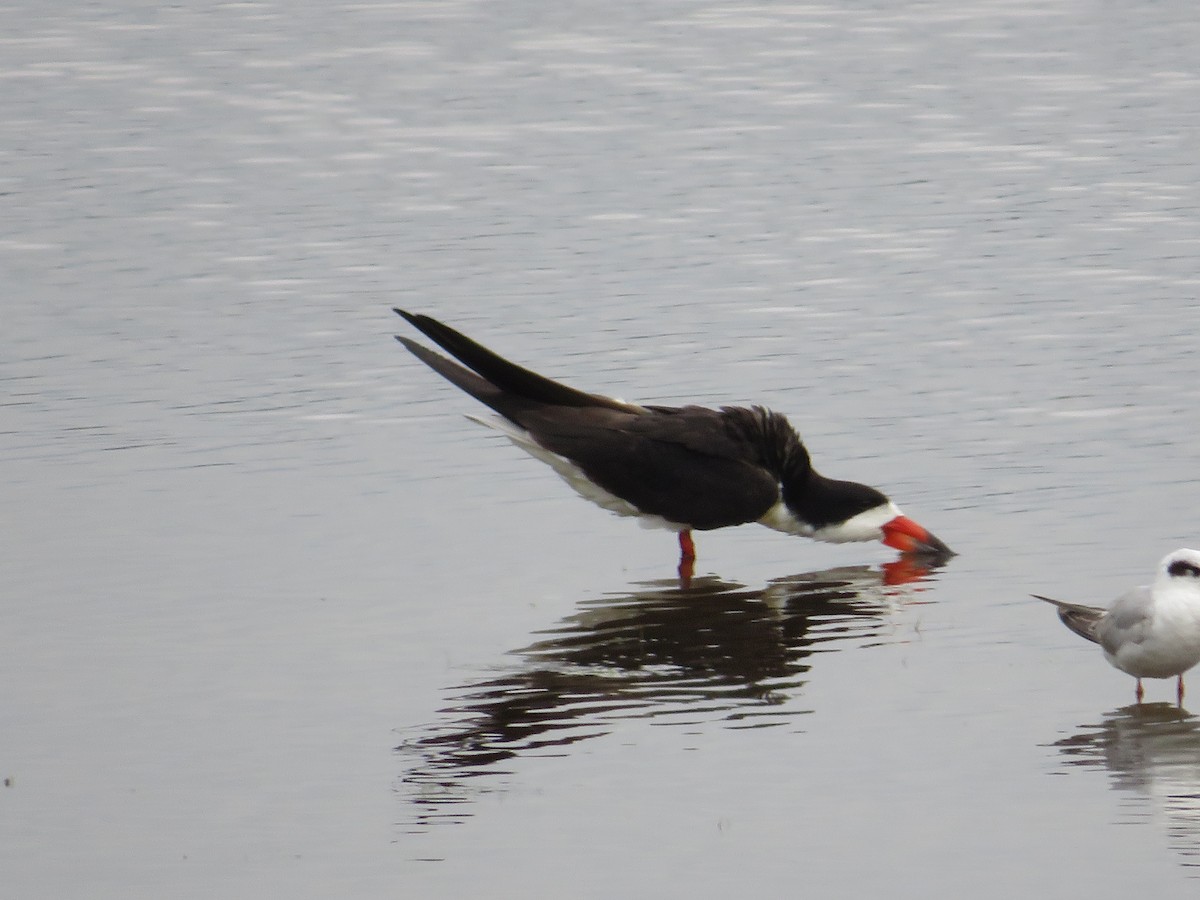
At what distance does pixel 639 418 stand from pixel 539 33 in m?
15.5

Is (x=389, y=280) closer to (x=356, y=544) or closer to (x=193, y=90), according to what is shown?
(x=356, y=544)

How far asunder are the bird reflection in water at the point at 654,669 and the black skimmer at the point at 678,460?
1.04 ft

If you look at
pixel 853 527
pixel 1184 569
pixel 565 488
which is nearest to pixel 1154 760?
pixel 1184 569

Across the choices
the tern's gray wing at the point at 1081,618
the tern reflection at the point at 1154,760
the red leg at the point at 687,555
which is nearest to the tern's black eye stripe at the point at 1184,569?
the tern's gray wing at the point at 1081,618

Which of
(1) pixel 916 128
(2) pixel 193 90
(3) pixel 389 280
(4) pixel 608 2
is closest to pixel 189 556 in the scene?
(3) pixel 389 280

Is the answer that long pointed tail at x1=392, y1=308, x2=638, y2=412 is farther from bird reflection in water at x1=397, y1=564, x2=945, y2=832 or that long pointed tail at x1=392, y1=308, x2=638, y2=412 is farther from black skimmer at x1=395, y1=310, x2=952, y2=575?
bird reflection in water at x1=397, y1=564, x2=945, y2=832

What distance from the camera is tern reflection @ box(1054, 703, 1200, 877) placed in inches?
277

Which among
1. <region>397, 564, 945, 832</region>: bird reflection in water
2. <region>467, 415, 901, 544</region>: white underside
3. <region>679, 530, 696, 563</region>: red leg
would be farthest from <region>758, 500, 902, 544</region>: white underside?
<region>679, 530, 696, 563</region>: red leg

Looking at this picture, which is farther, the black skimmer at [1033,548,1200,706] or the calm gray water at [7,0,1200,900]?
the black skimmer at [1033,548,1200,706]

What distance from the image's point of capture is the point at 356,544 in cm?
1066

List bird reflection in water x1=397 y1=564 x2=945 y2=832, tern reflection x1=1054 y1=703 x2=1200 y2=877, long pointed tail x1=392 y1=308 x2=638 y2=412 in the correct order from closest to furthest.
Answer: tern reflection x1=1054 y1=703 x2=1200 y2=877, bird reflection in water x1=397 y1=564 x2=945 y2=832, long pointed tail x1=392 y1=308 x2=638 y2=412

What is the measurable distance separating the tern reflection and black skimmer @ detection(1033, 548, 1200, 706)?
0.19m

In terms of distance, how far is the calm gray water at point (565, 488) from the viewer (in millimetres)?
7242

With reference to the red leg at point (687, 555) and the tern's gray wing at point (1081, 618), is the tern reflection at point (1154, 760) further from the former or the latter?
the red leg at point (687, 555)
